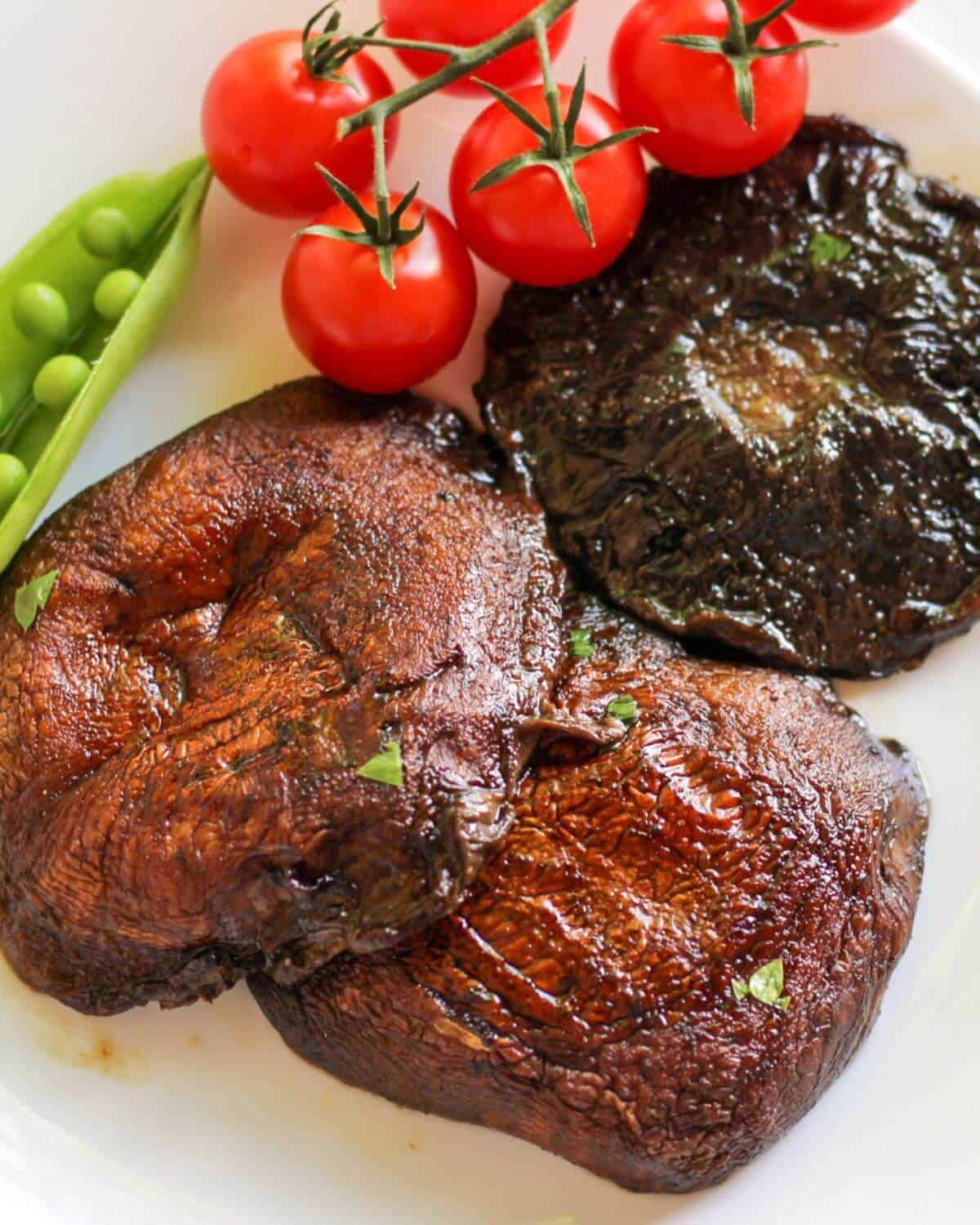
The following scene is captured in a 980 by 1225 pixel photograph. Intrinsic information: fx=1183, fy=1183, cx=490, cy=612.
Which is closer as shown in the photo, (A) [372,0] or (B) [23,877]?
(B) [23,877]

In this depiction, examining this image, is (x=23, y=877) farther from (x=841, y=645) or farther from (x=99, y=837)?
(x=841, y=645)

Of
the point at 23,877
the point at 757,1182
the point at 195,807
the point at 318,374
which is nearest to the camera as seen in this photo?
A: the point at 195,807

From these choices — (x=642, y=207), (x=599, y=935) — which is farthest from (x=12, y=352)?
(x=599, y=935)

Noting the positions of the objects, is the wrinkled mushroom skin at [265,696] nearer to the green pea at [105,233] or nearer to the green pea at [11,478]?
the green pea at [11,478]

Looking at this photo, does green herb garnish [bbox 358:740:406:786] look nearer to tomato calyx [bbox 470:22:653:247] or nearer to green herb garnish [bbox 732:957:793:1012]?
green herb garnish [bbox 732:957:793:1012]

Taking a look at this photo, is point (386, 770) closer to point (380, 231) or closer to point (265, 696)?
point (265, 696)

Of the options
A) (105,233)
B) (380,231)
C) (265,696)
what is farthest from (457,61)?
(265,696)

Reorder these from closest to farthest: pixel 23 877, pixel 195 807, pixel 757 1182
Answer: pixel 195 807
pixel 23 877
pixel 757 1182
